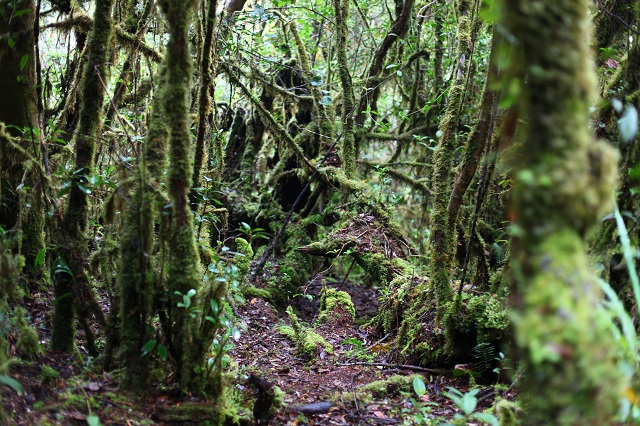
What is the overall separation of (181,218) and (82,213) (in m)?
0.91

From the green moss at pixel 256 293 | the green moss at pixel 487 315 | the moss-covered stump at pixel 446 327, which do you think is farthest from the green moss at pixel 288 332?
the green moss at pixel 487 315

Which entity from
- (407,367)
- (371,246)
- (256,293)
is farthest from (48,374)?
(371,246)

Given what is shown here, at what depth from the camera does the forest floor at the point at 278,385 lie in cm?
241

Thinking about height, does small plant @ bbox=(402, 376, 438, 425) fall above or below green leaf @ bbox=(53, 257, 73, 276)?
below

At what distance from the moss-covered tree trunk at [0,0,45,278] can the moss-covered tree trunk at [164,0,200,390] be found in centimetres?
177

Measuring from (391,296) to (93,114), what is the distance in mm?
3592

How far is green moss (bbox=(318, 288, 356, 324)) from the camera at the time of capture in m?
6.01

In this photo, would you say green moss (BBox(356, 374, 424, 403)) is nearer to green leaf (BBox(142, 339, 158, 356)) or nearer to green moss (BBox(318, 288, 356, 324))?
green leaf (BBox(142, 339, 158, 356))

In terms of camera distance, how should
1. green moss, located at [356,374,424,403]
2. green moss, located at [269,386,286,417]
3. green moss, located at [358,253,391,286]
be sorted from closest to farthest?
green moss, located at [269,386,286,417] < green moss, located at [356,374,424,403] < green moss, located at [358,253,391,286]

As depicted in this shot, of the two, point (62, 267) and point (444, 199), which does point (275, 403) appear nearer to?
point (62, 267)

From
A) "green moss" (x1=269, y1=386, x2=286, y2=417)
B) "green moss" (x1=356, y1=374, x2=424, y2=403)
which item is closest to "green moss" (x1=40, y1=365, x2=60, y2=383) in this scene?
"green moss" (x1=269, y1=386, x2=286, y2=417)

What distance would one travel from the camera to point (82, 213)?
123 inches

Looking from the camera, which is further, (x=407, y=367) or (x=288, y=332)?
(x=288, y=332)

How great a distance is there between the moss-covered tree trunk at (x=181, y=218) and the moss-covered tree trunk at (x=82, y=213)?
699 mm
